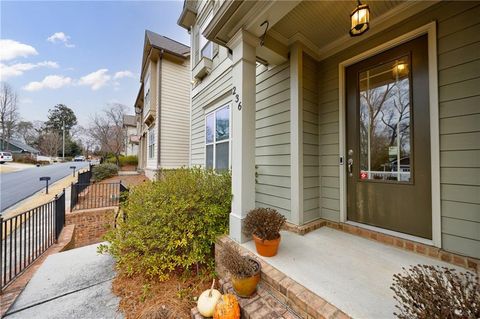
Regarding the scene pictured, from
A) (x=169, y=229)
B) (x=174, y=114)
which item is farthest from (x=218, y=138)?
(x=174, y=114)

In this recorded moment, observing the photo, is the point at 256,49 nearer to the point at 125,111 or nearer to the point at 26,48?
the point at 125,111

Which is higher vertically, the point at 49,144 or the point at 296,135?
the point at 49,144

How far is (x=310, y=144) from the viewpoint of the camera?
3020 millimetres

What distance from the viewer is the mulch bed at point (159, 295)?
1905mm

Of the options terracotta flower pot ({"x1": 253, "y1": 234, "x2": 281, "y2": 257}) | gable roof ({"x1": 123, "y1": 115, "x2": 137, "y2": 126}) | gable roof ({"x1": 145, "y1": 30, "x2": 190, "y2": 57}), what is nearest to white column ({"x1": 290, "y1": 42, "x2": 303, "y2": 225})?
terracotta flower pot ({"x1": 253, "y1": 234, "x2": 281, "y2": 257})

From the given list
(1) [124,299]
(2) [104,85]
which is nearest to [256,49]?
(1) [124,299]

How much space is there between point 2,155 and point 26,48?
14412 millimetres

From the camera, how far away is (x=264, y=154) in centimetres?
344

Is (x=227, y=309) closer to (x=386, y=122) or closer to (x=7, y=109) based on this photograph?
(x=386, y=122)

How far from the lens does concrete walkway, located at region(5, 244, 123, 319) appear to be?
1986 millimetres

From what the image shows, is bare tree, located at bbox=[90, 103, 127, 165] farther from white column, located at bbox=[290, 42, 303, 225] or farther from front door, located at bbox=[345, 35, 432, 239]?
front door, located at bbox=[345, 35, 432, 239]

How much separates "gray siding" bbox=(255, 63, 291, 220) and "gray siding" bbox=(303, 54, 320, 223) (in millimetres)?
256

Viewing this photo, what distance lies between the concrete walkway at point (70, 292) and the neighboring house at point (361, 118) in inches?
65.7

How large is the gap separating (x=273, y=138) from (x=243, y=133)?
96 cm
